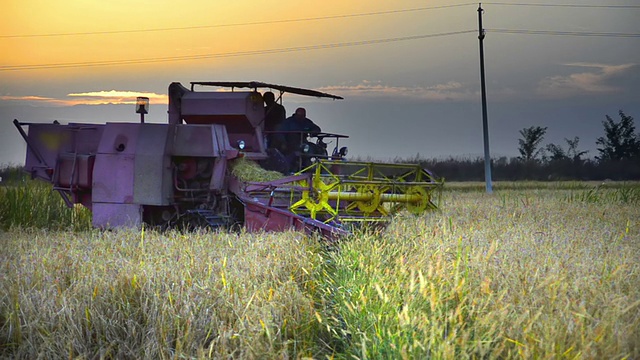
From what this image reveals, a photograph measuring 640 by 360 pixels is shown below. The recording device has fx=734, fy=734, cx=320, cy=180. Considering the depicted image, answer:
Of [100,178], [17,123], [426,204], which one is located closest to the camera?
[426,204]

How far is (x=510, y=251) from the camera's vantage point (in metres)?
6.32

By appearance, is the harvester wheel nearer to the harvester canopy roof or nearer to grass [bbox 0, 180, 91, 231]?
the harvester canopy roof

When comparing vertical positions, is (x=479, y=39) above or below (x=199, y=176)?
above

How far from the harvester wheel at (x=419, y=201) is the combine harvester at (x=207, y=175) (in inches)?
0.6

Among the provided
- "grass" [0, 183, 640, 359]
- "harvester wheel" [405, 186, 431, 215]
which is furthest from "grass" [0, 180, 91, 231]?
"harvester wheel" [405, 186, 431, 215]

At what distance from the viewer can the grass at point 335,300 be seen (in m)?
3.79

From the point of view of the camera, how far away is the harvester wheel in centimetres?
991

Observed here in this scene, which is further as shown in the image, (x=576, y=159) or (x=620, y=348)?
(x=576, y=159)

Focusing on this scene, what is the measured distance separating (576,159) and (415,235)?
2538 cm

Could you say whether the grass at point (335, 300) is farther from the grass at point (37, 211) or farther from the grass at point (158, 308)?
the grass at point (37, 211)

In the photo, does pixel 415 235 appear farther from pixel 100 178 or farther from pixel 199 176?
pixel 100 178

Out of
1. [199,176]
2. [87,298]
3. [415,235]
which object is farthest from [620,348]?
[199,176]

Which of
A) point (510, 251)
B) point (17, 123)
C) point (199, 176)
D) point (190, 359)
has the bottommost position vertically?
point (190, 359)

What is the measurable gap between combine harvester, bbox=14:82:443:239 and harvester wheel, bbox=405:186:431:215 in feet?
0.05
